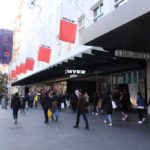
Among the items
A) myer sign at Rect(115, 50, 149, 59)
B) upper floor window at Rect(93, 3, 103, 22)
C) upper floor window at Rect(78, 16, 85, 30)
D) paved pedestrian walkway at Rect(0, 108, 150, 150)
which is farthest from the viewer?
upper floor window at Rect(78, 16, 85, 30)

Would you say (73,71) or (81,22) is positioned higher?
(81,22)

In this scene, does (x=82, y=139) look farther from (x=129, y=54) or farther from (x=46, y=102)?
(x=129, y=54)

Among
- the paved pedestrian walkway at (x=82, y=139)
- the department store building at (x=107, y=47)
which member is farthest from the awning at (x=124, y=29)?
the paved pedestrian walkway at (x=82, y=139)

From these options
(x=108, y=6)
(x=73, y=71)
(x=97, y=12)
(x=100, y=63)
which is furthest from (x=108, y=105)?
(x=97, y=12)

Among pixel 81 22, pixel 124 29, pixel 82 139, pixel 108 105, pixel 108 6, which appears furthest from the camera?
pixel 81 22

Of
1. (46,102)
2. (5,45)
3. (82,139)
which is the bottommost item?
(82,139)

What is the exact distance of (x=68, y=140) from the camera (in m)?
11.5

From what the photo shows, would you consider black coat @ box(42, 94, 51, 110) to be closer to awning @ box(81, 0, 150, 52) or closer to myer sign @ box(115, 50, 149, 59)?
awning @ box(81, 0, 150, 52)

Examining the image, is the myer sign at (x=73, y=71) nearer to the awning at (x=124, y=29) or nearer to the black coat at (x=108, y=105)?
the awning at (x=124, y=29)

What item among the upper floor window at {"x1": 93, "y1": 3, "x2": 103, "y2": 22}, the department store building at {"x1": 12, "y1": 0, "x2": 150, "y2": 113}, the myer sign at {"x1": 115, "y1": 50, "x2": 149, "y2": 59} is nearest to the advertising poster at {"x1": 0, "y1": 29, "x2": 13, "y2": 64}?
the department store building at {"x1": 12, "y1": 0, "x2": 150, "y2": 113}

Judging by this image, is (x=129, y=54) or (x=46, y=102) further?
(x=46, y=102)

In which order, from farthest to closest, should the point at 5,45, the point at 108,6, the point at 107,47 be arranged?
the point at 5,45 → the point at 108,6 → the point at 107,47

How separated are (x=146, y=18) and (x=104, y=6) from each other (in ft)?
40.9

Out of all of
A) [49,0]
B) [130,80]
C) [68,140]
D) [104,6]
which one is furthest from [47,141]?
[49,0]
